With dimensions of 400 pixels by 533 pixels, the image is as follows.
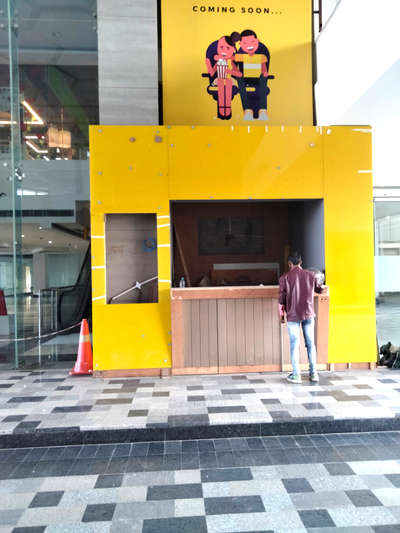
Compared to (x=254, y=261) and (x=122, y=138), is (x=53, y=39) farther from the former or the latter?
(x=254, y=261)

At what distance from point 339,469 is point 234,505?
91 centimetres

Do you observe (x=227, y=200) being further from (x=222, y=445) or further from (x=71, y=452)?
(x=71, y=452)

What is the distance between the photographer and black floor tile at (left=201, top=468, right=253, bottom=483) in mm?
2900

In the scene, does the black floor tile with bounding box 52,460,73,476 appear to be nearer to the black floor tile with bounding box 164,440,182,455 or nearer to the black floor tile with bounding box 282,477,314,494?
the black floor tile with bounding box 164,440,182,455

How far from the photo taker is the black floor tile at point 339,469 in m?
2.96

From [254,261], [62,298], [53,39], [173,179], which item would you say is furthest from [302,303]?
[53,39]

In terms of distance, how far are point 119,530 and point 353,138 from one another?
16.7ft

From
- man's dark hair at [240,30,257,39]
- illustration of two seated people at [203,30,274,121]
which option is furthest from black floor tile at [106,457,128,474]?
man's dark hair at [240,30,257,39]

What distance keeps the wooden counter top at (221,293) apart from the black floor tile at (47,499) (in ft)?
9.18

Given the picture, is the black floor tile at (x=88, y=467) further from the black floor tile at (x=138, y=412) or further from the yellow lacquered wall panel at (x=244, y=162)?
the yellow lacquered wall panel at (x=244, y=162)

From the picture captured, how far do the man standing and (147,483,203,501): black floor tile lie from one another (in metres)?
2.39

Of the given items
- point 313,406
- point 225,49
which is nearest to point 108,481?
point 313,406

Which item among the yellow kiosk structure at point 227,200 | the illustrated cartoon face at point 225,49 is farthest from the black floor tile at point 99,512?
the illustrated cartoon face at point 225,49

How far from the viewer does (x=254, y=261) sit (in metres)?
6.56
